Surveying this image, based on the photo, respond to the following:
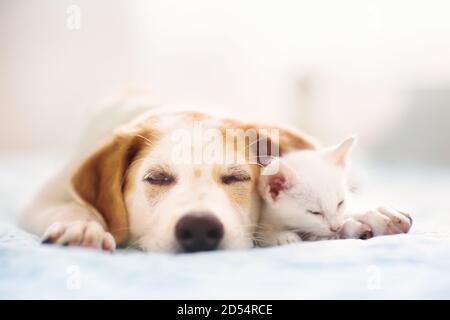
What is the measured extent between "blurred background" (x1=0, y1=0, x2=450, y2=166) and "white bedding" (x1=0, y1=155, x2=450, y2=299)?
2.36 metres

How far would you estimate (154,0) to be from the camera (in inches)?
139

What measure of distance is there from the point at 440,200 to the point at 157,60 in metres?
2.39

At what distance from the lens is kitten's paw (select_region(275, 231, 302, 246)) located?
1.42 m

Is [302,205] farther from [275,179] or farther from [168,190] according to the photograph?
[168,190]

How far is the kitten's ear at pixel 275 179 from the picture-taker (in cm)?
147

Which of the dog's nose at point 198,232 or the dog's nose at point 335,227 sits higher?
the dog's nose at point 198,232

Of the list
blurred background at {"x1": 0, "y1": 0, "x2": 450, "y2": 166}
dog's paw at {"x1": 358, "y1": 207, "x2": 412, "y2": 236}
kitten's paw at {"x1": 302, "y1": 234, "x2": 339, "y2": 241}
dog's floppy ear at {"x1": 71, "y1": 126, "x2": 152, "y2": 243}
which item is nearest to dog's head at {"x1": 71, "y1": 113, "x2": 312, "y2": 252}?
dog's floppy ear at {"x1": 71, "y1": 126, "x2": 152, "y2": 243}

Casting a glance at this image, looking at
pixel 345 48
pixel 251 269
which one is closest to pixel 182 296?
pixel 251 269

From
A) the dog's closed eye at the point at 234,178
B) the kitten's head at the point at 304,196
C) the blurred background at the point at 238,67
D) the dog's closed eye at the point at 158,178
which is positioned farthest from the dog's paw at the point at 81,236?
the blurred background at the point at 238,67

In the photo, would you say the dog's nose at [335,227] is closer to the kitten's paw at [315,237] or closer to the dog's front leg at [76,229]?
the kitten's paw at [315,237]

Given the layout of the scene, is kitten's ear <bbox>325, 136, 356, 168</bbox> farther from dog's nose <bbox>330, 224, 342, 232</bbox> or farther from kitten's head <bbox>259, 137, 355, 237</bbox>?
dog's nose <bbox>330, 224, 342, 232</bbox>

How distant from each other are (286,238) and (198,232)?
0.85 feet
